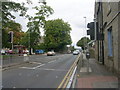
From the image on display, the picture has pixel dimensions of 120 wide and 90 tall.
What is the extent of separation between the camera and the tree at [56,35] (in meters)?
84.8

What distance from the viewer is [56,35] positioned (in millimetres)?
87500

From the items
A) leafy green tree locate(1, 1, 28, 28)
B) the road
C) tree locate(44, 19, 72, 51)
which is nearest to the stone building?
the road

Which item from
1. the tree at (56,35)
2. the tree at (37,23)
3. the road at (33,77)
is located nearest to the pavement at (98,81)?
the road at (33,77)

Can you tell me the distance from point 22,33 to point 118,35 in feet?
204

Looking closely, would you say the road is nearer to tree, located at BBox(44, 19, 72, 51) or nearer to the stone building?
the stone building

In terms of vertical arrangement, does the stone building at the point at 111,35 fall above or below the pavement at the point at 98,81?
above

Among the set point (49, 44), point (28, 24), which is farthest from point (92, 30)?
point (49, 44)

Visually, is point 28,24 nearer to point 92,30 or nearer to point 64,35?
point 64,35

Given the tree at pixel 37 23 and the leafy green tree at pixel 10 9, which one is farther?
the tree at pixel 37 23

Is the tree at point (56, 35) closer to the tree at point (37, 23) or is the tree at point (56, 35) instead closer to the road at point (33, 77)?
the tree at point (37, 23)

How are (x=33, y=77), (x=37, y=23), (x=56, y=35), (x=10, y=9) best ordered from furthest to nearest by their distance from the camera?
(x=56, y=35) → (x=37, y=23) → (x=10, y=9) → (x=33, y=77)

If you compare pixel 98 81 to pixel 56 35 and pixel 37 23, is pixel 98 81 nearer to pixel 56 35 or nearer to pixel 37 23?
pixel 37 23

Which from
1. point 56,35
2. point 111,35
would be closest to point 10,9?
point 111,35

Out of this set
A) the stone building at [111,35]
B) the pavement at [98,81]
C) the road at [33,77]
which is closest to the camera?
the pavement at [98,81]
